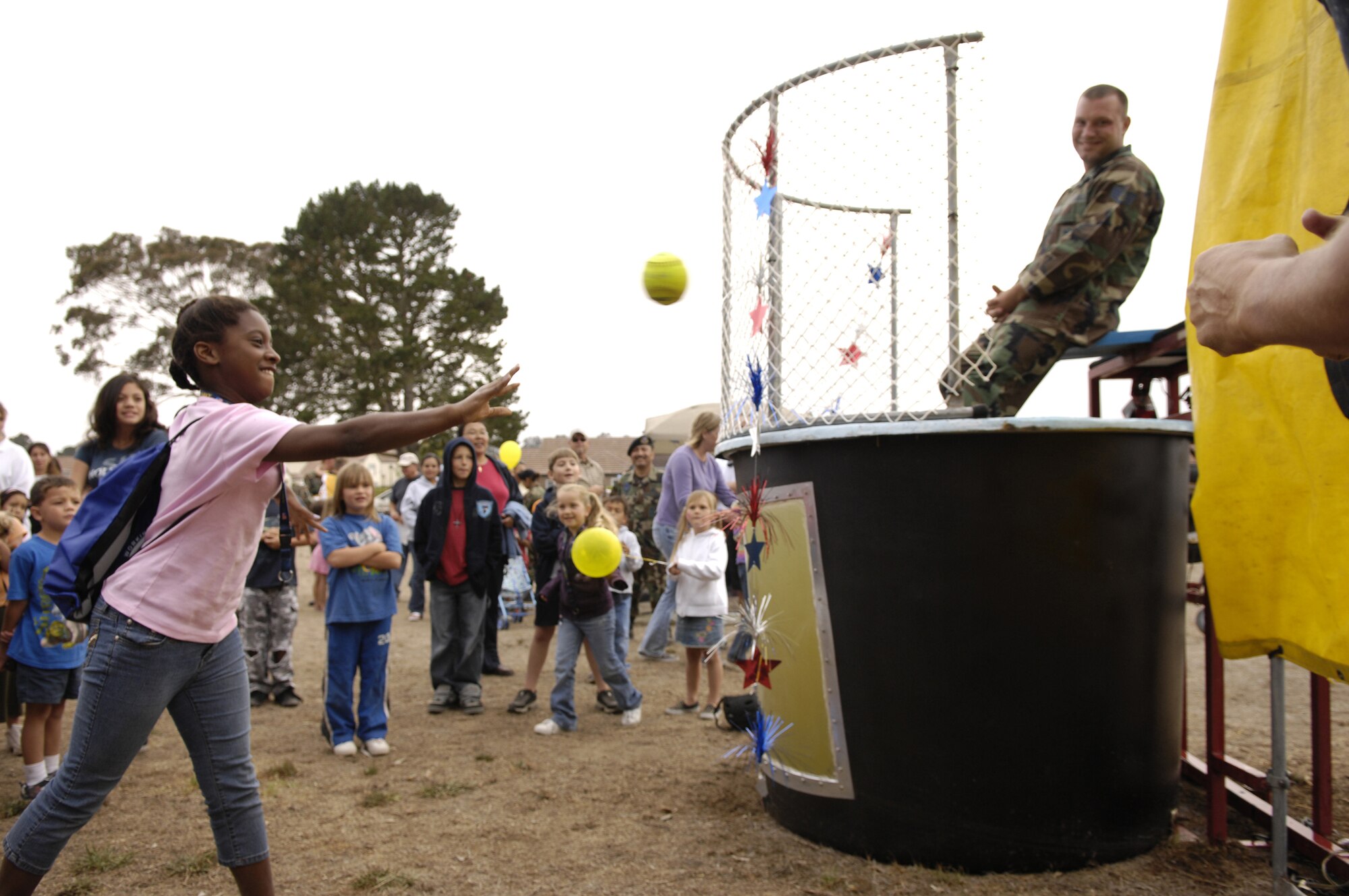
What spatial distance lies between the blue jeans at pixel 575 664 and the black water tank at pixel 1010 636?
2823mm

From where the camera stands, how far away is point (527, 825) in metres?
4.10

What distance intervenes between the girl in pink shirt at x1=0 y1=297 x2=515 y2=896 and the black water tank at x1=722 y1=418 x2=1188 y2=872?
5.10ft

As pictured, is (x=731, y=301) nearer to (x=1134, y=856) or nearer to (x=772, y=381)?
(x=772, y=381)

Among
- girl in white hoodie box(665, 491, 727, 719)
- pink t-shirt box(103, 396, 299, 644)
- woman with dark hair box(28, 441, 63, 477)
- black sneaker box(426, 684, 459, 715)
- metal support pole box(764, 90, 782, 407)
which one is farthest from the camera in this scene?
woman with dark hair box(28, 441, 63, 477)

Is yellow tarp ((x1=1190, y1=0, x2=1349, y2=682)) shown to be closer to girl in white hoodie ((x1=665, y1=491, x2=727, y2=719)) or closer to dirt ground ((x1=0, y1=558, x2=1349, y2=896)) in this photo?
dirt ground ((x1=0, y1=558, x2=1349, y2=896))

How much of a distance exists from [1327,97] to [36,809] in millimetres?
4069

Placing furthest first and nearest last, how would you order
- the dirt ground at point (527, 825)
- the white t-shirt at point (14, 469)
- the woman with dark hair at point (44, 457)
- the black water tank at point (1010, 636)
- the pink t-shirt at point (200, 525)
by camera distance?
the woman with dark hair at point (44, 457) → the white t-shirt at point (14, 469) → the dirt ground at point (527, 825) → the black water tank at point (1010, 636) → the pink t-shirt at point (200, 525)

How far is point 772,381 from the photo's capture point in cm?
370

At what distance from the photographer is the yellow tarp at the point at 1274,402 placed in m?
2.60

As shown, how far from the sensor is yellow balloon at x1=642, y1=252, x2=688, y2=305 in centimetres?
497

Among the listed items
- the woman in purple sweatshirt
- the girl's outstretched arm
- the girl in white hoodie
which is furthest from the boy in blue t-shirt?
the woman in purple sweatshirt

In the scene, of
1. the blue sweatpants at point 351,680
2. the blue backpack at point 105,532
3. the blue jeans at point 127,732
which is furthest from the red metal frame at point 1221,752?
the blue sweatpants at point 351,680

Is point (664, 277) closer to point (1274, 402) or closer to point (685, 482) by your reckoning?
point (685, 482)

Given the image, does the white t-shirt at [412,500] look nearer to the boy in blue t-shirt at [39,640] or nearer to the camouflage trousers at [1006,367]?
the boy in blue t-shirt at [39,640]
